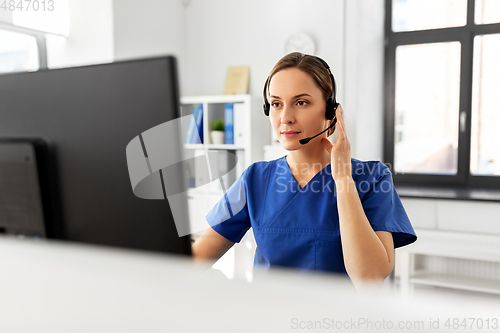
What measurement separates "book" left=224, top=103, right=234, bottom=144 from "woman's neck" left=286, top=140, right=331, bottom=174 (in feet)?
5.92

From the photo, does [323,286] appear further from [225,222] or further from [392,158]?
[392,158]

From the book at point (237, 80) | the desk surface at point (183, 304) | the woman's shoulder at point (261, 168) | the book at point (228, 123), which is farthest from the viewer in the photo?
the book at point (237, 80)

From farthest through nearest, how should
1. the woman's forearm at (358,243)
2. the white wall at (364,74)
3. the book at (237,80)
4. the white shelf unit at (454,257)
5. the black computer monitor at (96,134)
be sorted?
the book at (237,80) < the white wall at (364,74) < the white shelf unit at (454,257) < the woman's forearm at (358,243) < the black computer monitor at (96,134)

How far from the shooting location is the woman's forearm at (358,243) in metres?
0.94

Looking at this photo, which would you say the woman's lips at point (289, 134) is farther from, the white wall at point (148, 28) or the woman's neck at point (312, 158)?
the white wall at point (148, 28)

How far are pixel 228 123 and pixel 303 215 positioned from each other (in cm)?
195

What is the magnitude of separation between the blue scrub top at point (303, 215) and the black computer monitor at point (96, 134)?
2.04 feet

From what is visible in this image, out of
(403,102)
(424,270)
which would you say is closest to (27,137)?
(424,270)

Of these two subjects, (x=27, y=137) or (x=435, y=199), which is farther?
(x=435, y=199)

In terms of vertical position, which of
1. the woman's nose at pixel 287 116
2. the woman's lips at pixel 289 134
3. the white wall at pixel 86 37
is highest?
the white wall at pixel 86 37

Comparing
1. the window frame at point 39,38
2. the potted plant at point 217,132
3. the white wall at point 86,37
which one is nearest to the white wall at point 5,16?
the window frame at point 39,38

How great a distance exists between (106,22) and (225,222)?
6.59 ft

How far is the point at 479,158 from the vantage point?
3078mm

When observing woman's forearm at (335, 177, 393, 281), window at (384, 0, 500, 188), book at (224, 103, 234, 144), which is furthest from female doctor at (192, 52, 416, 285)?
Result: window at (384, 0, 500, 188)
